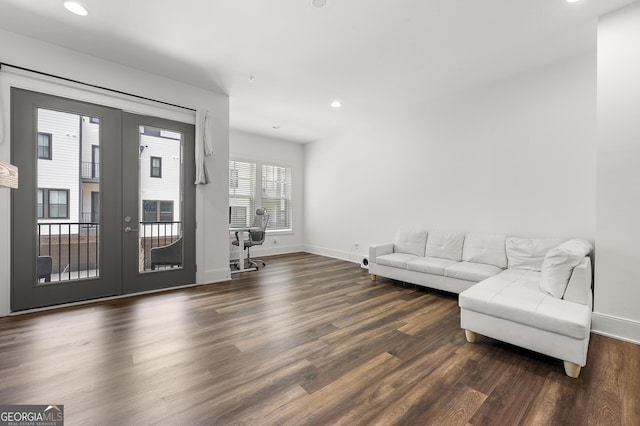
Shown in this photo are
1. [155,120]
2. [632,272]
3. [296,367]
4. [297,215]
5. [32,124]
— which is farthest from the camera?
[297,215]

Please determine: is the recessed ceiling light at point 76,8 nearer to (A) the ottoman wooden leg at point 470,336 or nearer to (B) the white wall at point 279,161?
(B) the white wall at point 279,161

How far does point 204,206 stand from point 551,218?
479cm

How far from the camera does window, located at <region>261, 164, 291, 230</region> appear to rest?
675 cm

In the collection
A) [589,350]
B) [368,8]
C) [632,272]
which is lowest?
[589,350]

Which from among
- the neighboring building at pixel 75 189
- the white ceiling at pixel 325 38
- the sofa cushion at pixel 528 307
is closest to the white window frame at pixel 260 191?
the white ceiling at pixel 325 38

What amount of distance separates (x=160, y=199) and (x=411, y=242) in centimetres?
397

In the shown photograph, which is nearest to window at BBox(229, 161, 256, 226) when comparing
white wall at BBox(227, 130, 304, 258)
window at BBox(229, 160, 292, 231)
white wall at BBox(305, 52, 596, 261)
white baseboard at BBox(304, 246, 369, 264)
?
window at BBox(229, 160, 292, 231)

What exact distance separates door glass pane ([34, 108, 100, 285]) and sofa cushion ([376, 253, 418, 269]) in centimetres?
394

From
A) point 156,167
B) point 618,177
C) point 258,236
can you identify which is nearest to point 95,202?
point 156,167

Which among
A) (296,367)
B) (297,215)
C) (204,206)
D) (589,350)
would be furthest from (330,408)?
(297,215)

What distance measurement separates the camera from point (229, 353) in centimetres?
215

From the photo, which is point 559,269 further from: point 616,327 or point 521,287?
point 616,327

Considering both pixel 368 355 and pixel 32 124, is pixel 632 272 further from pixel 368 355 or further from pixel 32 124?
pixel 32 124

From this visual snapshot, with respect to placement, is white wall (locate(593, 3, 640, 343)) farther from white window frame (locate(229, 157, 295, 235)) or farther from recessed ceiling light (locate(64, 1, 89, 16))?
white window frame (locate(229, 157, 295, 235))
